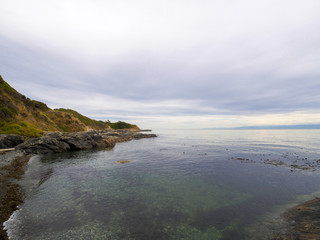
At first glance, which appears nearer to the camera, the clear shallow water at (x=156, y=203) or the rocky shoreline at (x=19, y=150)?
the clear shallow water at (x=156, y=203)

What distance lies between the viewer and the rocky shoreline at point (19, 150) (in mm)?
12863

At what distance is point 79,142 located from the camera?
48.0 metres

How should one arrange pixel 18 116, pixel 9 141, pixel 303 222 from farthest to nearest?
pixel 18 116 < pixel 9 141 < pixel 303 222

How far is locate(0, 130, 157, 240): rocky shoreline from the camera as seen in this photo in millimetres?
12863

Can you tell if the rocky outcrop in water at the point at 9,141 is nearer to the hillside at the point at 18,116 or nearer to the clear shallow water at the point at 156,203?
the hillside at the point at 18,116

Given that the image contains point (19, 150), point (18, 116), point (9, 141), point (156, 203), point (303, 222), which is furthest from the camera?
point (18, 116)

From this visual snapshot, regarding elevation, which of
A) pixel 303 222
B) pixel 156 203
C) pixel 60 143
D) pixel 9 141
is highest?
pixel 9 141

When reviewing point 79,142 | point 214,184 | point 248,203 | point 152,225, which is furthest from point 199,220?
point 79,142

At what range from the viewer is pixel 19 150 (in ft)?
125

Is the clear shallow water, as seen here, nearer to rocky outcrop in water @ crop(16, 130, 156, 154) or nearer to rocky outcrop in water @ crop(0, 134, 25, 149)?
rocky outcrop in water @ crop(16, 130, 156, 154)

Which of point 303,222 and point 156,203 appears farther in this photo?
point 156,203

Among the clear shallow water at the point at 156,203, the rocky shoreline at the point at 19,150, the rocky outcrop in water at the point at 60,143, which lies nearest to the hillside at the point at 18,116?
the rocky shoreline at the point at 19,150

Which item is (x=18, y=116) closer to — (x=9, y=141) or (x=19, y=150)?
(x=9, y=141)

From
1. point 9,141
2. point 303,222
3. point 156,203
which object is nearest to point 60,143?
point 9,141
